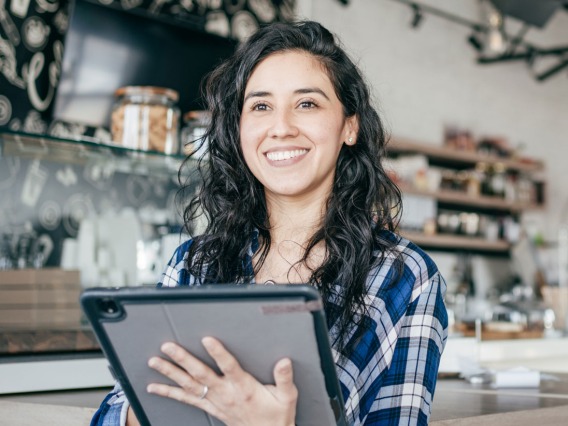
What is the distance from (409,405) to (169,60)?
2879 millimetres

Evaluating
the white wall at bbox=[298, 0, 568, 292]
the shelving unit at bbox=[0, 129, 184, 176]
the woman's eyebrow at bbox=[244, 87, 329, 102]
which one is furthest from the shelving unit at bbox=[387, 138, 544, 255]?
the woman's eyebrow at bbox=[244, 87, 329, 102]

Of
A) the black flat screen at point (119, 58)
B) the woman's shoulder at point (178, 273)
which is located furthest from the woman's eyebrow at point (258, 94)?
the black flat screen at point (119, 58)

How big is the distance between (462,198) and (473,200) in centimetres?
11

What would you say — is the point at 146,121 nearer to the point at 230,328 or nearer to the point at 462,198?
the point at 230,328

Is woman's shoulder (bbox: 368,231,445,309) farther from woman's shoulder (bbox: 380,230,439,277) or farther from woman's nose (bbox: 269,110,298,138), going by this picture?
woman's nose (bbox: 269,110,298,138)

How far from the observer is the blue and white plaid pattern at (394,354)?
1196mm

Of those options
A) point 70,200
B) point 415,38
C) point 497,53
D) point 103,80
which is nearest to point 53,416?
point 70,200

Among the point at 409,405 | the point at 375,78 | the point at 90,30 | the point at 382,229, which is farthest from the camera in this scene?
the point at 375,78

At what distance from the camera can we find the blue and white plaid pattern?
1.20m

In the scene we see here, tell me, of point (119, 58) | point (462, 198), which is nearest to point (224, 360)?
point (119, 58)

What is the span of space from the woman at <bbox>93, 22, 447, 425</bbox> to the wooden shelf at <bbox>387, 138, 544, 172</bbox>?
11.1 ft

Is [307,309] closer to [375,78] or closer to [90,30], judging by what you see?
[90,30]

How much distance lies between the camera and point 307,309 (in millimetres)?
859

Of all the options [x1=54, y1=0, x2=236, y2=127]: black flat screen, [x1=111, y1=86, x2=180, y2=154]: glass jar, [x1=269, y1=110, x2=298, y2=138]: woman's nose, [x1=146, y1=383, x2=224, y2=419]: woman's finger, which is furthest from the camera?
[x1=54, y1=0, x2=236, y2=127]: black flat screen
